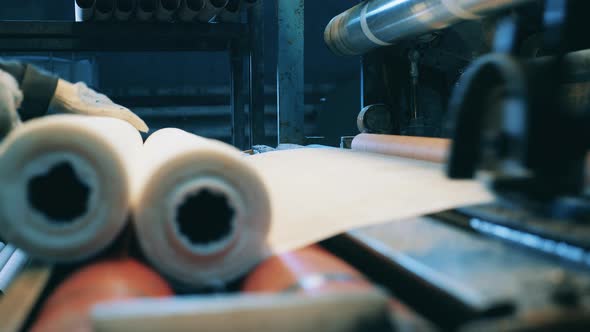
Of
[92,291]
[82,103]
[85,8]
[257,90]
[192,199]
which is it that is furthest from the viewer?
[257,90]

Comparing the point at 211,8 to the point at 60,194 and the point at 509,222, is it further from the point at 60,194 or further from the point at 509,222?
the point at 509,222

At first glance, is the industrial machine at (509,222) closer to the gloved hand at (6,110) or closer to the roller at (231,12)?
the gloved hand at (6,110)

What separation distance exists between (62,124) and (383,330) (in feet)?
1.63

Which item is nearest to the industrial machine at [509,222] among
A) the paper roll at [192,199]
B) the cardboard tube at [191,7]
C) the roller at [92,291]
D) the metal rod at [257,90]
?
the paper roll at [192,199]

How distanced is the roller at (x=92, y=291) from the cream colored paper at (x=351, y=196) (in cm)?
19

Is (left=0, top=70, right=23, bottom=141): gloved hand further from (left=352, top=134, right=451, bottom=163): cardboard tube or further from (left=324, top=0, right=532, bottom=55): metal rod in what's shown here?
(left=324, top=0, right=532, bottom=55): metal rod

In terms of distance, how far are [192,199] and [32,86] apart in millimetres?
706

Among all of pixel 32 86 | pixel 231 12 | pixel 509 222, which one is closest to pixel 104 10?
pixel 231 12

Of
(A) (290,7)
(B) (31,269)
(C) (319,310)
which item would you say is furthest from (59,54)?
(C) (319,310)

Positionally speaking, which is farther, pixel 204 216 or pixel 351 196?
pixel 351 196

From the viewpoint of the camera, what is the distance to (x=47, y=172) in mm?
714

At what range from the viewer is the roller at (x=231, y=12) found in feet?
9.45

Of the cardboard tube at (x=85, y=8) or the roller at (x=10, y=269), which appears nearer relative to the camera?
the roller at (x=10, y=269)

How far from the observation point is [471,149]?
72cm
